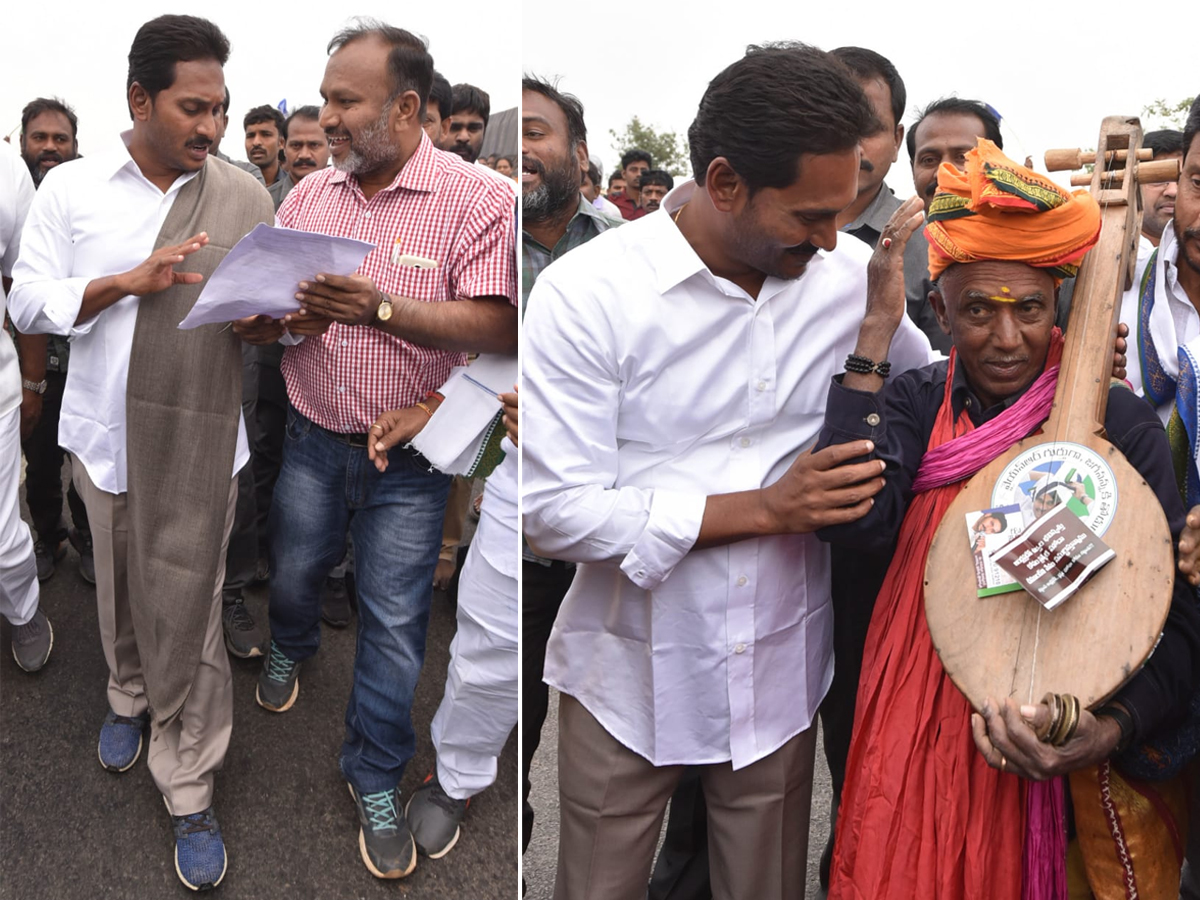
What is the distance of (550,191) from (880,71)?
3.57ft

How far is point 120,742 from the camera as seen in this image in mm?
3113

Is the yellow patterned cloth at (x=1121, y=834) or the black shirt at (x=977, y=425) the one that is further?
the yellow patterned cloth at (x=1121, y=834)

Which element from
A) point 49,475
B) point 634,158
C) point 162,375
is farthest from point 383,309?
point 634,158

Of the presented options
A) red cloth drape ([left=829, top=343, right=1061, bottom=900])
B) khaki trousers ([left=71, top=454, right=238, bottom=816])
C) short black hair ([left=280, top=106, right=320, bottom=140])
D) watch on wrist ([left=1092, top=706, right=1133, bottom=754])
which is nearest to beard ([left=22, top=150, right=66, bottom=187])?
short black hair ([left=280, top=106, right=320, bottom=140])

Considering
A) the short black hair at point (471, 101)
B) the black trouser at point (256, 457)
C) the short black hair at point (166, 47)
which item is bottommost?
the black trouser at point (256, 457)

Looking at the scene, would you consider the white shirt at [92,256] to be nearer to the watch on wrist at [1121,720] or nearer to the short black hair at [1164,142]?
the watch on wrist at [1121,720]

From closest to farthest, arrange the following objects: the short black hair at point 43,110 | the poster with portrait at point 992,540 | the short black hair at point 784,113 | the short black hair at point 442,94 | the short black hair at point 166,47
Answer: the poster with portrait at point 992,540 → the short black hair at point 784,113 → the short black hair at point 166,47 → the short black hair at point 43,110 → the short black hair at point 442,94

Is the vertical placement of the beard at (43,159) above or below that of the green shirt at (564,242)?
below

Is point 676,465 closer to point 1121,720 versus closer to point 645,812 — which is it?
point 645,812

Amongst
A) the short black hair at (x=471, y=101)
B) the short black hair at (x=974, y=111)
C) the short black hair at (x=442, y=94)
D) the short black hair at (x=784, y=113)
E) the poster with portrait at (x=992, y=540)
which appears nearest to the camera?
the poster with portrait at (x=992, y=540)

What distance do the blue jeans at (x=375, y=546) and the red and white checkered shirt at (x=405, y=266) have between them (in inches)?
5.6

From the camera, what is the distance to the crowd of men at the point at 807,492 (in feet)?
5.71

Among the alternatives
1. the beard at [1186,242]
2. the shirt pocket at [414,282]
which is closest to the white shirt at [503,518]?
the shirt pocket at [414,282]

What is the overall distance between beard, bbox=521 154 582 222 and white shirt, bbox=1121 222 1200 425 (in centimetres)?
171
